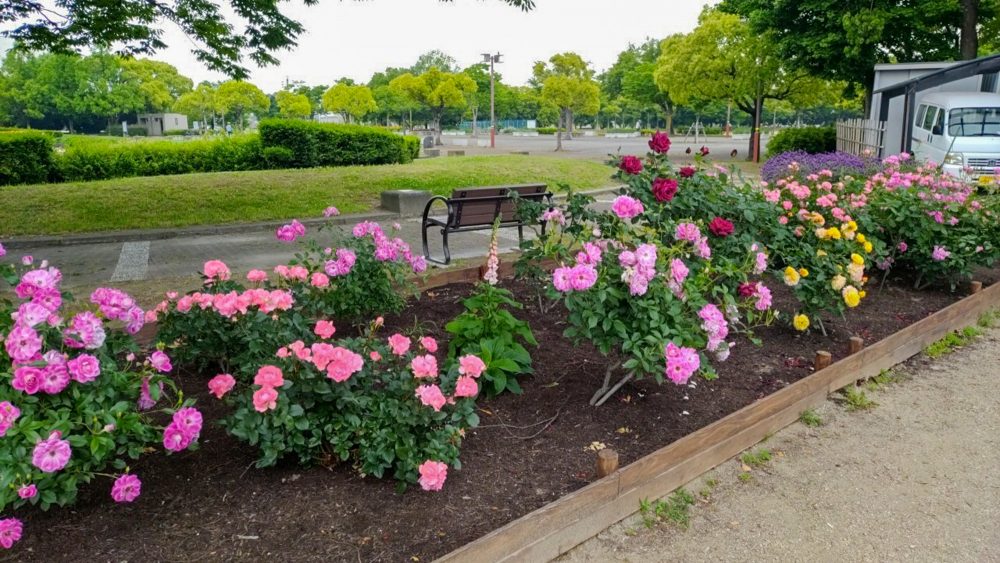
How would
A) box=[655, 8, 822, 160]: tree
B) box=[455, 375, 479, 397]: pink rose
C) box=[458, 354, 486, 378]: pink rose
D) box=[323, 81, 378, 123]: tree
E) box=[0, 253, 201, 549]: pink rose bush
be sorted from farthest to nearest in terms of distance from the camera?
box=[323, 81, 378, 123]: tree, box=[655, 8, 822, 160]: tree, box=[458, 354, 486, 378]: pink rose, box=[455, 375, 479, 397]: pink rose, box=[0, 253, 201, 549]: pink rose bush

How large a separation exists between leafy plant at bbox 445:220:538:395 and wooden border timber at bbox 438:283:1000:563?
35.0 inches

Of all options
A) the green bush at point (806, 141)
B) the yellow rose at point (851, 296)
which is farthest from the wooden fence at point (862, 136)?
the yellow rose at point (851, 296)

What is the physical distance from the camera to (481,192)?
7297mm

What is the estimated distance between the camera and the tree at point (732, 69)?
24.1 meters

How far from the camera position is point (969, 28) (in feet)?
61.9

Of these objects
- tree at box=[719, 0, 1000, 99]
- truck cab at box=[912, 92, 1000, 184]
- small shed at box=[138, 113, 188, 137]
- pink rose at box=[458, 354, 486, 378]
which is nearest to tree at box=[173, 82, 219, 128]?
small shed at box=[138, 113, 188, 137]

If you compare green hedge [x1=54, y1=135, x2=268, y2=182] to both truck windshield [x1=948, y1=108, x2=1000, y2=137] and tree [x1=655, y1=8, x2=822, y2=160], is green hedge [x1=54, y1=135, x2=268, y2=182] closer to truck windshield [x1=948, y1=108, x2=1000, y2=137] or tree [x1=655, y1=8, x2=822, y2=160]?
truck windshield [x1=948, y1=108, x2=1000, y2=137]

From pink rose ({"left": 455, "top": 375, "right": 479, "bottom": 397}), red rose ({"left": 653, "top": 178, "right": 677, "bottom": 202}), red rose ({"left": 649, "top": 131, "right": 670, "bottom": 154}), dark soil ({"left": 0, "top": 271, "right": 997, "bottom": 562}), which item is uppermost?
red rose ({"left": 649, "top": 131, "right": 670, "bottom": 154})

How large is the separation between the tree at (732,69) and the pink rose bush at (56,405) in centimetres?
2396

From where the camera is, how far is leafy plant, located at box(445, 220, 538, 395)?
347 centimetres

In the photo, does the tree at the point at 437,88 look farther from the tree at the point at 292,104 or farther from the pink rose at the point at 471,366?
the pink rose at the point at 471,366

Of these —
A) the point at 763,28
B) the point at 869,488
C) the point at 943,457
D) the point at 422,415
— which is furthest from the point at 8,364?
the point at 763,28

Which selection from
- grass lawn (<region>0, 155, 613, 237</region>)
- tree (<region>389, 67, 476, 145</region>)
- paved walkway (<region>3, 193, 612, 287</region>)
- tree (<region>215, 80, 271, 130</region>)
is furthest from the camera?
tree (<region>215, 80, 271, 130</region>)

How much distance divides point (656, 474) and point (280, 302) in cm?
176
